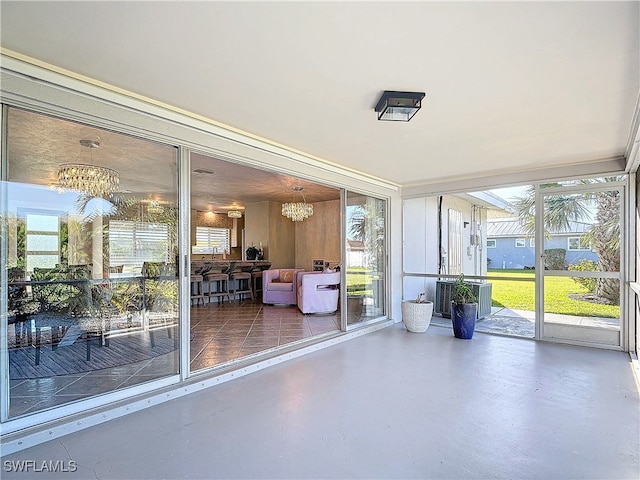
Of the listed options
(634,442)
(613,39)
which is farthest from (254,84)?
(634,442)

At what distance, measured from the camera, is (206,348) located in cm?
404

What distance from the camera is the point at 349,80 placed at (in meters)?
2.36

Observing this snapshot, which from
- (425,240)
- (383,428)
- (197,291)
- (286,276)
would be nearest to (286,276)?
(286,276)

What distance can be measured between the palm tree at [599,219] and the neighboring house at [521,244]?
8 centimetres

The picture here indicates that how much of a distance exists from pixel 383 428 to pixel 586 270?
3951mm

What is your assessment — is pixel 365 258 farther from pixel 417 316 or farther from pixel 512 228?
pixel 512 228

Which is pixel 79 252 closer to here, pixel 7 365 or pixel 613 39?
pixel 7 365

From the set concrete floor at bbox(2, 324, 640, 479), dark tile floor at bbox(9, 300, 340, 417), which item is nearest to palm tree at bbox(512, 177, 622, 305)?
concrete floor at bbox(2, 324, 640, 479)

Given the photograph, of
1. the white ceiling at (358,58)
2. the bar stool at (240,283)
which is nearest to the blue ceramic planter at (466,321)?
the white ceiling at (358,58)

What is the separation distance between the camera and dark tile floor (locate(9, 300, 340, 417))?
2.65 meters

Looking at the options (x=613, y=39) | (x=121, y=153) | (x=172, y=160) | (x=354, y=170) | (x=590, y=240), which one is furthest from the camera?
(x=354, y=170)

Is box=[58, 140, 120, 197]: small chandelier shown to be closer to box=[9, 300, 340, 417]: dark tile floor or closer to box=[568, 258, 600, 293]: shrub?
box=[9, 300, 340, 417]: dark tile floor

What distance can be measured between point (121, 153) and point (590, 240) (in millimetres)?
5927

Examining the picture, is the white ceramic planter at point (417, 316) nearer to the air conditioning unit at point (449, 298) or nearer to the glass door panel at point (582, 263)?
the air conditioning unit at point (449, 298)
